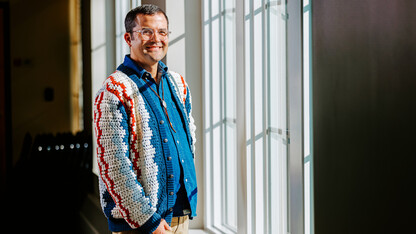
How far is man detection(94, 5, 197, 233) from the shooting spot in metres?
1.84

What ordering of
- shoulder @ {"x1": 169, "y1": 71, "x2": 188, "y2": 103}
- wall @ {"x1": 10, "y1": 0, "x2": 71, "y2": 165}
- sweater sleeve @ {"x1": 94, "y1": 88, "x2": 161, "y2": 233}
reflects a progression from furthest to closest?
wall @ {"x1": 10, "y1": 0, "x2": 71, "y2": 165}
shoulder @ {"x1": 169, "y1": 71, "x2": 188, "y2": 103}
sweater sleeve @ {"x1": 94, "y1": 88, "x2": 161, "y2": 233}

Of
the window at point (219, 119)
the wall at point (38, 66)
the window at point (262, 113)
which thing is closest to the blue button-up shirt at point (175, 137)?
the window at point (262, 113)

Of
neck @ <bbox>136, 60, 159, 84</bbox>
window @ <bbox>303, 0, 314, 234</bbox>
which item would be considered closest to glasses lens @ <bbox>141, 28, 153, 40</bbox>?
neck @ <bbox>136, 60, 159, 84</bbox>

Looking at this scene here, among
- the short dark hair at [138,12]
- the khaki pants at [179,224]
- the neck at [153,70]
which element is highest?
the short dark hair at [138,12]

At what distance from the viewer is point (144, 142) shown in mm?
1879

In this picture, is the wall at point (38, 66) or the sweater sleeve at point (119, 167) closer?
the sweater sleeve at point (119, 167)

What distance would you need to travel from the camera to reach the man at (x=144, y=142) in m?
1.84

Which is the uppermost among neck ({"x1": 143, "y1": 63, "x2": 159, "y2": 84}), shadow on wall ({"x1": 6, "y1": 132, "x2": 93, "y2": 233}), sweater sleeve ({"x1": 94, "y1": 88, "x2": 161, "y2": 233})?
neck ({"x1": 143, "y1": 63, "x2": 159, "y2": 84})

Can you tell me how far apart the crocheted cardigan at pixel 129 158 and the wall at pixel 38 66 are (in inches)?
218

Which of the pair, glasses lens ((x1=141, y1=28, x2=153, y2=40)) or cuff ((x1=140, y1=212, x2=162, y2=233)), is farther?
glasses lens ((x1=141, y1=28, x2=153, y2=40))

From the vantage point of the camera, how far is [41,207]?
4898 millimetres

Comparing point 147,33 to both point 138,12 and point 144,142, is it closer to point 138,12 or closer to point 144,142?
point 138,12

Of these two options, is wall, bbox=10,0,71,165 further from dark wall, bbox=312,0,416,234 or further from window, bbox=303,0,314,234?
dark wall, bbox=312,0,416,234

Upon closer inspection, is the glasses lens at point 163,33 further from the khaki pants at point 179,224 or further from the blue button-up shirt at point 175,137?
the khaki pants at point 179,224
